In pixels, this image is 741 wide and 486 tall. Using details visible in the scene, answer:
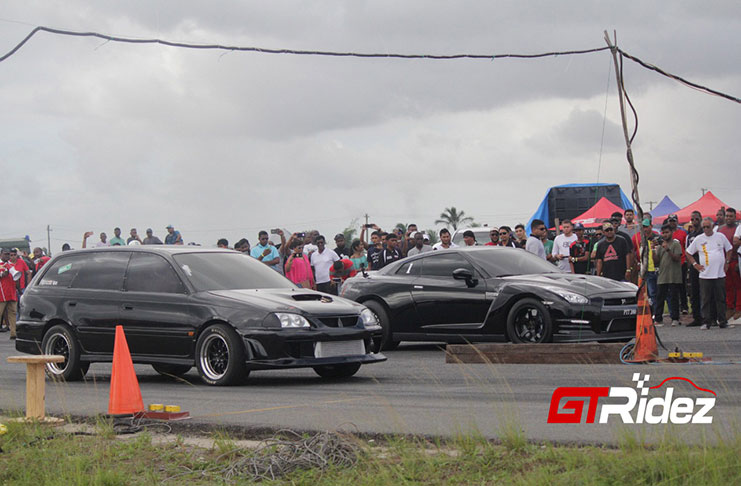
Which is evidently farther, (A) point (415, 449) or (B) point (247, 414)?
(B) point (247, 414)

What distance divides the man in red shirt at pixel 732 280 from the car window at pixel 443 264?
5.63 m

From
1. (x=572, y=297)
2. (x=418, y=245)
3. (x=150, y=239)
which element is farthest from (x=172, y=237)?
(x=572, y=297)

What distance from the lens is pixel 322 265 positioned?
20.1 m

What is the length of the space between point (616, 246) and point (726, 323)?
7.30 feet

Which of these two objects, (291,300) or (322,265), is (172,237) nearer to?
(322,265)

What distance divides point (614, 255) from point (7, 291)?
1379cm

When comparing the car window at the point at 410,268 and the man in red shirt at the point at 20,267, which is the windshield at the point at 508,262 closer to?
the car window at the point at 410,268

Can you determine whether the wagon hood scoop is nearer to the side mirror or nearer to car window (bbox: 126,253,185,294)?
car window (bbox: 126,253,185,294)

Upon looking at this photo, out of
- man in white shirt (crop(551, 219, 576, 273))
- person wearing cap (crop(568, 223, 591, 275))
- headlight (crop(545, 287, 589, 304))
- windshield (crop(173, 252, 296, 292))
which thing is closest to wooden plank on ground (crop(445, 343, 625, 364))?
headlight (crop(545, 287, 589, 304))

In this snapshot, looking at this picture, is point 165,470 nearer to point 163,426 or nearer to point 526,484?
point 163,426

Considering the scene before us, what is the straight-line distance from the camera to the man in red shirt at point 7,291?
22767 millimetres

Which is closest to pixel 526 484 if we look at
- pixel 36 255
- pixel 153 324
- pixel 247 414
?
pixel 247 414

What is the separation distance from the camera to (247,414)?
8.49m

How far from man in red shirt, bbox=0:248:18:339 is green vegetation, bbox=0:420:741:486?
53.3 ft
